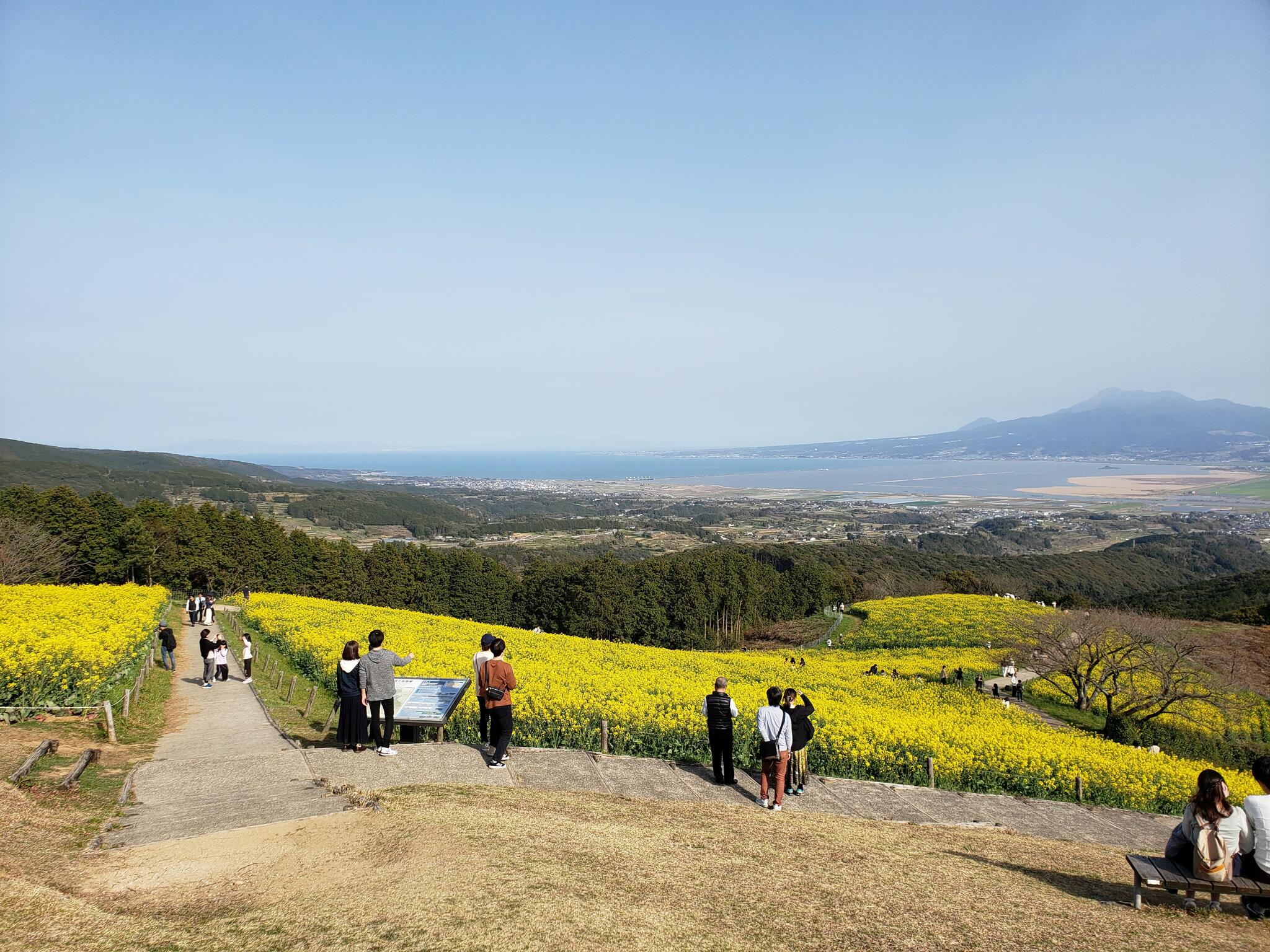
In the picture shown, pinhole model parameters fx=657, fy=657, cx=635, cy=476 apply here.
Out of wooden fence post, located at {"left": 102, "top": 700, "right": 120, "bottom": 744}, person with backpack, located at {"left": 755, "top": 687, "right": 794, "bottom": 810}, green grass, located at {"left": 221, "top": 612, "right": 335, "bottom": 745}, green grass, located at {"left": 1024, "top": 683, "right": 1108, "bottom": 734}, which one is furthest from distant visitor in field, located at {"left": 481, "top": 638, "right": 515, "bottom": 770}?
→ green grass, located at {"left": 1024, "top": 683, "right": 1108, "bottom": 734}

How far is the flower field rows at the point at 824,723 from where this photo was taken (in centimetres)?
1291

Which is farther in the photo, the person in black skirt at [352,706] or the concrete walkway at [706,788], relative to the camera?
the person in black skirt at [352,706]

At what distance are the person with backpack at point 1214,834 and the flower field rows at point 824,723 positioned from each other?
6.99 metres

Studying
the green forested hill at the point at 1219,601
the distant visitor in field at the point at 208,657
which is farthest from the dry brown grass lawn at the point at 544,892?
the green forested hill at the point at 1219,601

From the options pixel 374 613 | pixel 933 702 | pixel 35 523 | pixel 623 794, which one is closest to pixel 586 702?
pixel 623 794

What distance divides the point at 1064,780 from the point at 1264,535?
17949cm

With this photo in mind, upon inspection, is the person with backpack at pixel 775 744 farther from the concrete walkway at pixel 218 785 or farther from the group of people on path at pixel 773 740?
the concrete walkway at pixel 218 785

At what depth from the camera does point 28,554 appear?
3969 centimetres

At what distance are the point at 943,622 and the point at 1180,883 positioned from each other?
42532mm

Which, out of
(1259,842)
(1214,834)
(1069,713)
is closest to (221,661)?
(1214,834)

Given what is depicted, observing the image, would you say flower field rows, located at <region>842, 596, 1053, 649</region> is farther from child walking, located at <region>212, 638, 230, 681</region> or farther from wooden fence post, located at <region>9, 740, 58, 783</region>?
wooden fence post, located at <region>9, 740, 58, 783</region>

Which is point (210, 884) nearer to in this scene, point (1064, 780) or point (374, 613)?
point (1064, 780)

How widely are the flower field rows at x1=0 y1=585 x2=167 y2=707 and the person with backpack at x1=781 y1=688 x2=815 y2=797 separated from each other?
13.1 metres

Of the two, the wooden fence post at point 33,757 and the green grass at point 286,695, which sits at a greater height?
the wooden fence post at point 33,757
